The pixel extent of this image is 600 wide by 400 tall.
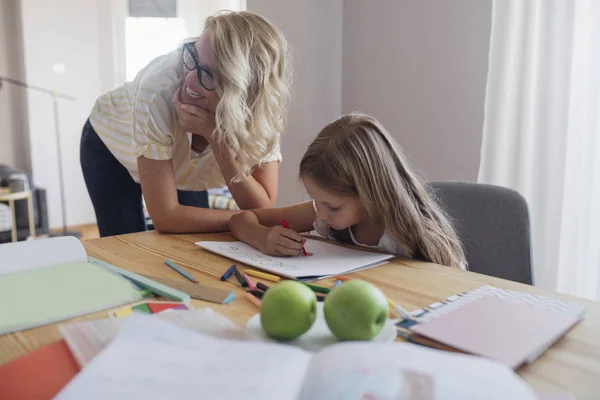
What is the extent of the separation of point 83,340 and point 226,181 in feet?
2.60

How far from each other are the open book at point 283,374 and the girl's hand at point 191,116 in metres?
0.72

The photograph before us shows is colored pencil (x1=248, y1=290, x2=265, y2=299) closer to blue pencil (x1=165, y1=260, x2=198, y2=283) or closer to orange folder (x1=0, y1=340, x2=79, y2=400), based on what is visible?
blue pencil (x1=165, y1=260, x2=198, y2=283)

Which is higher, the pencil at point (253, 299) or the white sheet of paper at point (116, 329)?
the white sheet of paper at point (116, 329)

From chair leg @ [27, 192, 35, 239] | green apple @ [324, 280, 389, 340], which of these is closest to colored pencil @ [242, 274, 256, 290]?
green apple @ [324, 280, 389, 340]

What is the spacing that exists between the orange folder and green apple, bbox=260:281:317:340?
203 millimetres

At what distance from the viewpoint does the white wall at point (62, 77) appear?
12.9 ft

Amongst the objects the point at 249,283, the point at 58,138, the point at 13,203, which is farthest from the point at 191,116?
the point at 58,138

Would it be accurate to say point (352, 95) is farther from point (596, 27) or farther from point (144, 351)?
point (144, 351)

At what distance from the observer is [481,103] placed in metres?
2.03

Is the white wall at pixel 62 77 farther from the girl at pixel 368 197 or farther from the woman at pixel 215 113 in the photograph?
the girl at pixel 368 197

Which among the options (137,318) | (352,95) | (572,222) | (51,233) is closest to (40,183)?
(51,233)

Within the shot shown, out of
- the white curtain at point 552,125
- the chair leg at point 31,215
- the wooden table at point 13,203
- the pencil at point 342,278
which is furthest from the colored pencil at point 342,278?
the chair leg at point 31,215

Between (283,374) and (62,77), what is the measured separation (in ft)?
13.8

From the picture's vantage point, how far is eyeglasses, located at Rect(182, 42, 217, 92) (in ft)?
3.77
